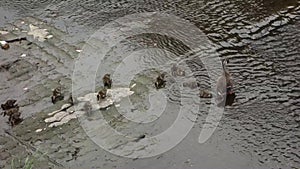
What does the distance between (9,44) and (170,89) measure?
13.1ft

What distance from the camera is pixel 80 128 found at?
7.36 m

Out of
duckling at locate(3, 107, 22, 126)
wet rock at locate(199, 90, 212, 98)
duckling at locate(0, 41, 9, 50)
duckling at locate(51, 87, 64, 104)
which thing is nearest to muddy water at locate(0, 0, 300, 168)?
wet rock at locate(199, 90, 212, 98)

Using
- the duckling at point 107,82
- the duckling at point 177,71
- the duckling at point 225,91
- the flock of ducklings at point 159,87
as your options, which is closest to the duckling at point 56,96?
the flock of ducklings at point 159,87

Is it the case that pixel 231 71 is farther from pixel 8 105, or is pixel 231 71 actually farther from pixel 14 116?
pixel 8 105

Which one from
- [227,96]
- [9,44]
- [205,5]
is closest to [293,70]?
[227,96]

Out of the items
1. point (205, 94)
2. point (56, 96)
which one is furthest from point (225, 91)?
point (56, 96)

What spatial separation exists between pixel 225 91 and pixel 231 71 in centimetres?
74

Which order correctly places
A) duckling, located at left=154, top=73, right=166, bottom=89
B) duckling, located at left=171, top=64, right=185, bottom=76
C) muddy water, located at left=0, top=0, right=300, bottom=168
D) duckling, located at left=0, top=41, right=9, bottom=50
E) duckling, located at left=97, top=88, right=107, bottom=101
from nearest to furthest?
muddy water, located at left=0, top=0, right=300, bottom=168 → duckling, located at left=97, top=88, right=107, bottom=101 → duckling, located at left=154, top=73, right=166, bottom=89 → duckling, located at left=171, top=64, right=185, bottom=76 → duckling, located at left=0, top=41, right=9, bottom=50

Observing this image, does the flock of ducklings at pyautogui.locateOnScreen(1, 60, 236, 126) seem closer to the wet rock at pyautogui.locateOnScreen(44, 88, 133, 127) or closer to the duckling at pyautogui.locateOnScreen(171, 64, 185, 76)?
the duckling at pyautogui.locateOnScreen(171, 64, 185, 76)

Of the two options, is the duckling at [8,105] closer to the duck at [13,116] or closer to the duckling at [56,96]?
the duck at [13,116]

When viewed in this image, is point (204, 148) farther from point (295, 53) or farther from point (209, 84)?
point (295, 53)

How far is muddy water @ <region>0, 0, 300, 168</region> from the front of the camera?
21.3 ft

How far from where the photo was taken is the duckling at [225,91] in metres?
7.38

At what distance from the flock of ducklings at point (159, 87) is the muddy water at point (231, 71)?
0.15m
